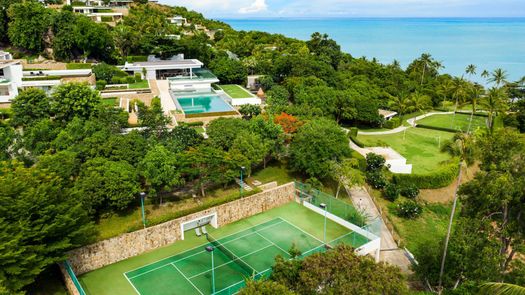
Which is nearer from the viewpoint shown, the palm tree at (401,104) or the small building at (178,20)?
the palm tree at (401,104)

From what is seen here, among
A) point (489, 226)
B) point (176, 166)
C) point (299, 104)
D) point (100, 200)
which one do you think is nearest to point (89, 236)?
point (100, 200)

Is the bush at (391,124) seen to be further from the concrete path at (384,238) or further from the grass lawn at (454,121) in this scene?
the concrete path at (384,238)

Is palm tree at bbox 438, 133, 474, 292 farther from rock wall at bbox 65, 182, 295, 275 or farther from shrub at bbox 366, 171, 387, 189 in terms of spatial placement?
shrub at bbox 366, 171, 387, 189

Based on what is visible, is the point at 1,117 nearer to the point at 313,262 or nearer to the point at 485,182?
the point at 313,262

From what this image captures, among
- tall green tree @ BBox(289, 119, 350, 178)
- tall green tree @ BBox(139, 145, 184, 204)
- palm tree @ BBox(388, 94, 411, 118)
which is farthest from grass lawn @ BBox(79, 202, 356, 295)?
palm tree @ BBox(388, 94, 411, 118)

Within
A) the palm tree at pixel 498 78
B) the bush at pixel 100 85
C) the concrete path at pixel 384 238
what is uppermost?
the palm tree at pixel 498 78

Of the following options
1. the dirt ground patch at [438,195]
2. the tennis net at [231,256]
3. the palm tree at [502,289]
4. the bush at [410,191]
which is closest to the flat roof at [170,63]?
the bush at [410,191]
